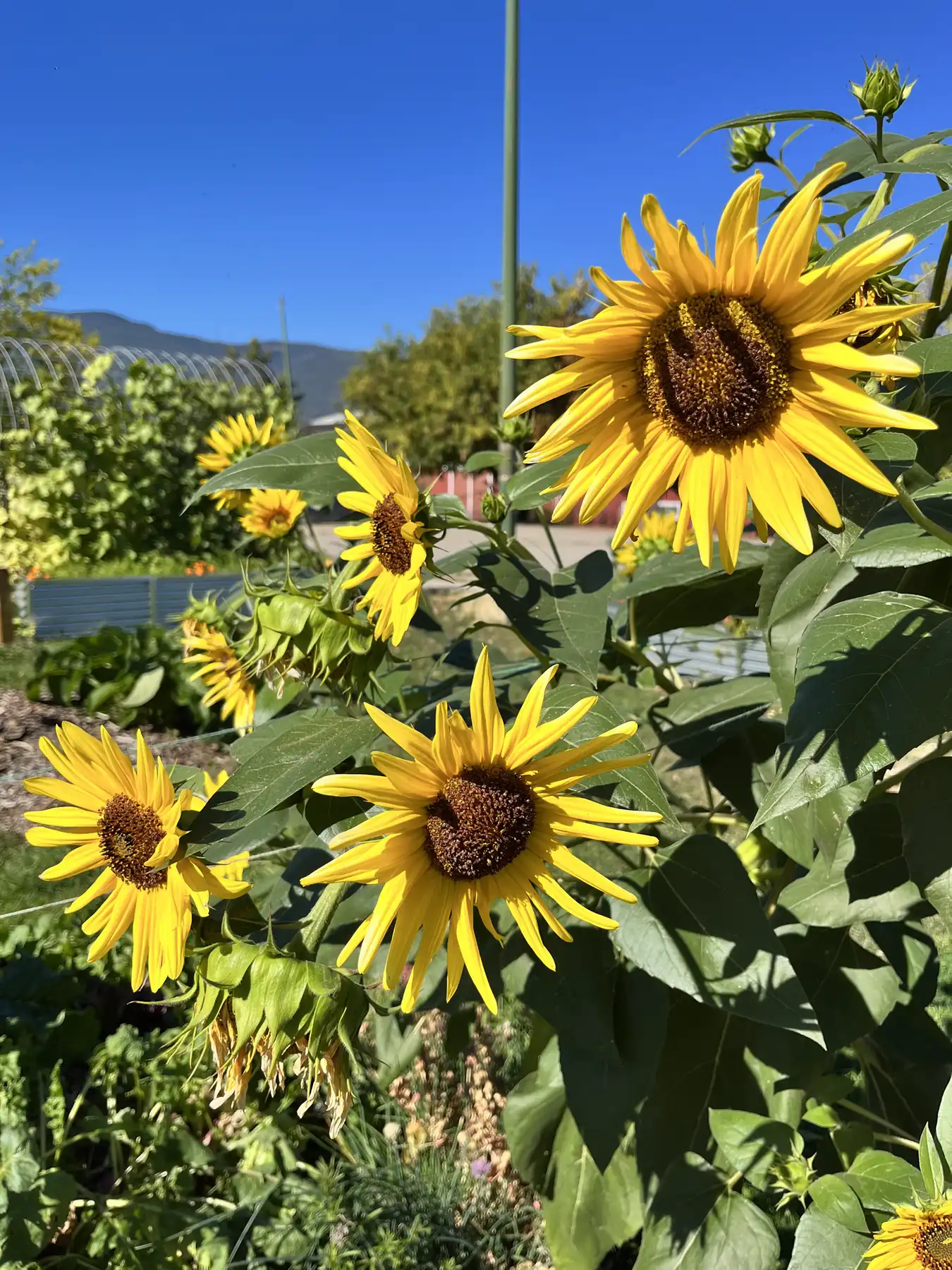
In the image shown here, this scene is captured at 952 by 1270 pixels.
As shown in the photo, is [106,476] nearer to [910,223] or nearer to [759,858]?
[759,858]

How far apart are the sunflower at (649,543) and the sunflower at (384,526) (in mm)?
1058

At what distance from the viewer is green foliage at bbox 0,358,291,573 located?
23.0 ft

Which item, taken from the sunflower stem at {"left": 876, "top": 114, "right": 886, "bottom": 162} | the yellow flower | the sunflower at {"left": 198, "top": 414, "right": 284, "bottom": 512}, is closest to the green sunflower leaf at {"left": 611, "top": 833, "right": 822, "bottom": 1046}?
the sunflower stem at {"left": 876, "top": 114, "right": 886, "bottom": 162}

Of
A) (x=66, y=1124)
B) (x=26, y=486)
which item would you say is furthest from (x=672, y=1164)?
(x=26, y=486)

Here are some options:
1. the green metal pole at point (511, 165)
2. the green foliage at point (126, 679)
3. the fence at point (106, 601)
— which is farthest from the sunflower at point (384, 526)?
the fence at point (106, 601)

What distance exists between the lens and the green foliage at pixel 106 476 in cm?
701

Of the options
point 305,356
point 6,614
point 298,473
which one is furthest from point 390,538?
point 305,356

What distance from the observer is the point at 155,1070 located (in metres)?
1.71

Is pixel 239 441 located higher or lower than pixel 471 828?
higher

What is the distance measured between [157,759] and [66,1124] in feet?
4.20

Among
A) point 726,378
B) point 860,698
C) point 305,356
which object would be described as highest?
point 305,356

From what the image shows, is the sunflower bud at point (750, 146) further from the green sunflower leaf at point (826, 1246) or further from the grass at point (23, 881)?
the grass at point (23, 881)

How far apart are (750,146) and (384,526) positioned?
630mm

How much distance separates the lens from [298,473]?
965 millimetres
